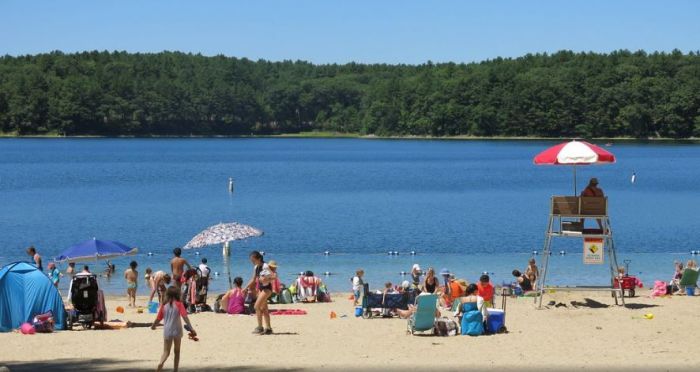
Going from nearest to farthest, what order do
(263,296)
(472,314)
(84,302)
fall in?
(263,296) < (472,314) < (84,302)

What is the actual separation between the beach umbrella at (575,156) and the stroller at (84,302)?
8.64 m

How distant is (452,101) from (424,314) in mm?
156875

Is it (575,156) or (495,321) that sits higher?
(575,156)

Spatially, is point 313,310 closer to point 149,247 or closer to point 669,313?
point 669,313

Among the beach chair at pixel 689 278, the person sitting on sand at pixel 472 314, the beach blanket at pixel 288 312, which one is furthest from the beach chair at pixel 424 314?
the beach chair at pixel 689 278

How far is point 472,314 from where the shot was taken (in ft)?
57.8

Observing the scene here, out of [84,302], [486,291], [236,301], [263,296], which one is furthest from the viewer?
[236,301]

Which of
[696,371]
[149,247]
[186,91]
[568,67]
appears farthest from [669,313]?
[186,91]

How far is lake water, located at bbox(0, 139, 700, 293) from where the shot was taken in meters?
34.8

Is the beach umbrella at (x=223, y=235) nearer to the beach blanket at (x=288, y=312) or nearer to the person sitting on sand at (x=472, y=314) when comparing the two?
the beach blanket at (x=288, y=312)

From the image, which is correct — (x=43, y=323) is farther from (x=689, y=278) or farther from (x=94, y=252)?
(x=689, y=278)

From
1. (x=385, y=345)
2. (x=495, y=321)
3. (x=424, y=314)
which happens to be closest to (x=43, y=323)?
(x=385, y=345)

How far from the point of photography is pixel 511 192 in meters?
71.7

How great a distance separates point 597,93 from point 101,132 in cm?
8411
